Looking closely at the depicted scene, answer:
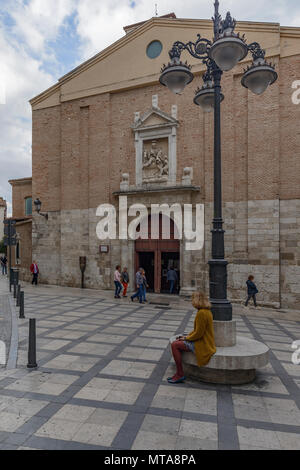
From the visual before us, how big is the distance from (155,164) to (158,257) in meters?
4.74

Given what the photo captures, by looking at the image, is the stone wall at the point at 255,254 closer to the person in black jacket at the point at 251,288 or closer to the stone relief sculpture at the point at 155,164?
the person in black jacket at the point at 251,288

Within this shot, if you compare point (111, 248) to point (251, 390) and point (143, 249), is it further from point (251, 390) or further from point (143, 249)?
point (251, 390)

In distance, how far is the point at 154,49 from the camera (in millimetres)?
15969

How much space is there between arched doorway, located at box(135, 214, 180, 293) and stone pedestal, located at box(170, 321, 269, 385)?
10.2 m

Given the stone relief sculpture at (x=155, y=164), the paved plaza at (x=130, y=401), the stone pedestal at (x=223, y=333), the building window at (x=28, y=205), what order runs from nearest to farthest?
1. the paved plaza at (x=130, y=401)
2. the stone pedestal at (x=223, y=333)
3. the stone relief sculpture at (x=155, y=164)
4. the building window at (x=28, y=205)

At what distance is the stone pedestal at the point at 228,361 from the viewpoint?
492 centimetres

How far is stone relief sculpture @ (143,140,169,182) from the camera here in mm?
15547

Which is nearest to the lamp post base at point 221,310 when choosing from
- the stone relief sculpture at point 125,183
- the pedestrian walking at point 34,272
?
the stone relief sculpture at point 125,183

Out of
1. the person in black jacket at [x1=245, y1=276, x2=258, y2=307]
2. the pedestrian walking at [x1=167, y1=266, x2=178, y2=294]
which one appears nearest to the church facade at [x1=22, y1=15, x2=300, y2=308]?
the pedestrian walking at [x1=167, y1=266, x2=178, y2=294]

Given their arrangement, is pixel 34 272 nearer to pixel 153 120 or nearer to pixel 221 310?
pixel 153 120

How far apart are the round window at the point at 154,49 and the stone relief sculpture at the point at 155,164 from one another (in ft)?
14.6

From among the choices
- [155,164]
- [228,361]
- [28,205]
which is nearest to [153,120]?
[155,164]

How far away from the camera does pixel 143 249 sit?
16281 mm
